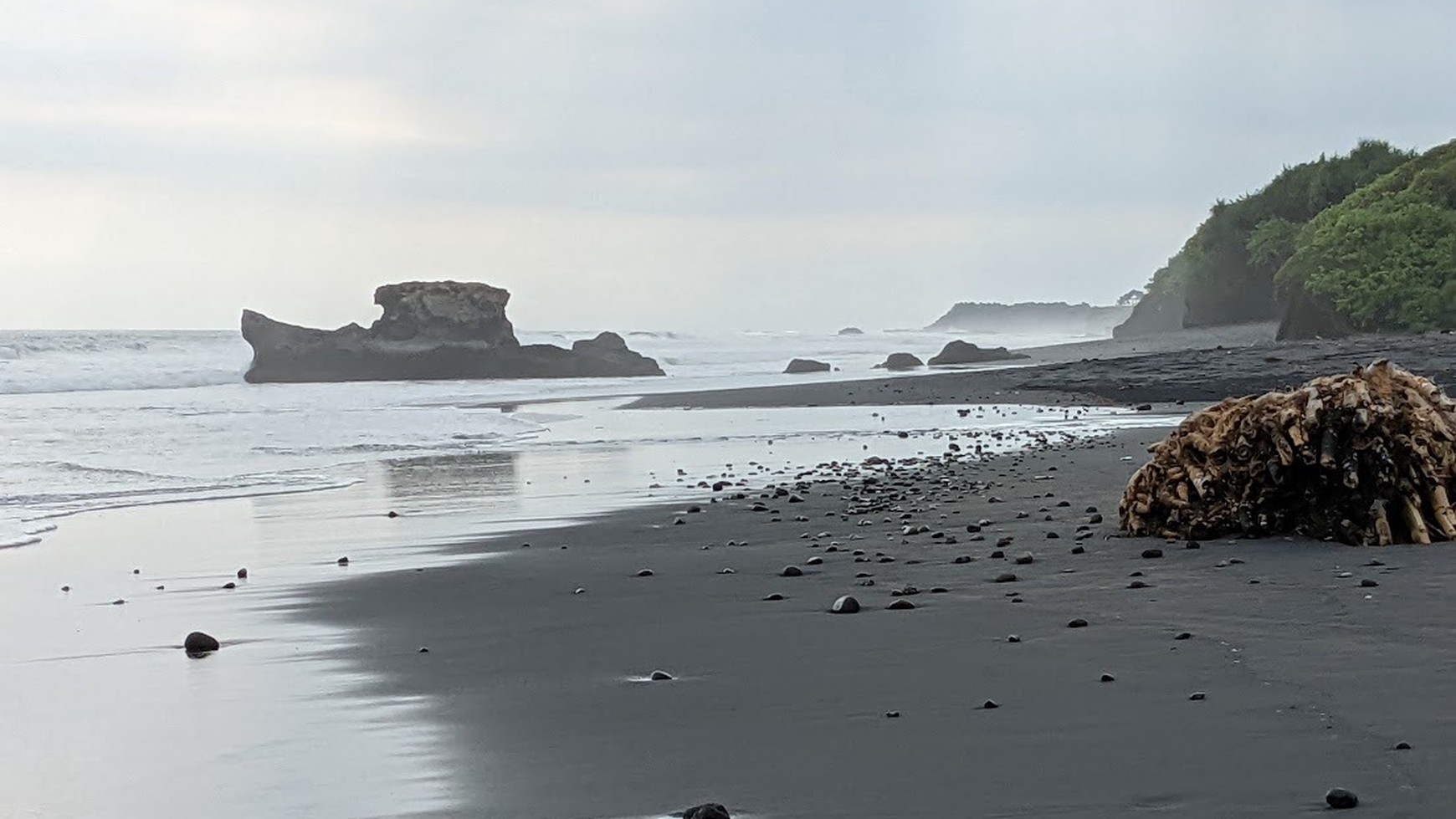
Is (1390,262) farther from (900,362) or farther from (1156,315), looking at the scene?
(1156,315)

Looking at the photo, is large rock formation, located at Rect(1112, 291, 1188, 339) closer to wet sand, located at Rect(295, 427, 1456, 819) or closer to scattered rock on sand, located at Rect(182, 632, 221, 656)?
wet sand, located at Rect(295, 427, 1456, 819)

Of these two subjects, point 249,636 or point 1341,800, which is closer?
point 1341,800

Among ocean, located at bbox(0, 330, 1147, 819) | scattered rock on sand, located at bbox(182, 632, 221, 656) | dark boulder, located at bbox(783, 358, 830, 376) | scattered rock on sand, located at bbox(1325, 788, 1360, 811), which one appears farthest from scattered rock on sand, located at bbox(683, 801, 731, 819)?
dark boulder, located at bbox(783, 358, 830, 376)

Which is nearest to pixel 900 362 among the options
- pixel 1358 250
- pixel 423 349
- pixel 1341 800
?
pixel 423 349

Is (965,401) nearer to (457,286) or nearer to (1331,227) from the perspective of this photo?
(1331,227)

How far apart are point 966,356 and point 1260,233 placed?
42.8 feet

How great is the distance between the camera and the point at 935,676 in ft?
19.5

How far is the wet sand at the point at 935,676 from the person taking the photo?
436 cm

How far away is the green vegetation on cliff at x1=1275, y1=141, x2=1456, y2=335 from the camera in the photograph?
40.5 metres

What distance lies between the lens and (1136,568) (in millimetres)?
8367

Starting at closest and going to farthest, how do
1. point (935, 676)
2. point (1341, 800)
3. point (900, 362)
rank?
point (1341, 800) → point (935, 676) → point (900, 362)

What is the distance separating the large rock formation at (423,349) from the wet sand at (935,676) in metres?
52.7

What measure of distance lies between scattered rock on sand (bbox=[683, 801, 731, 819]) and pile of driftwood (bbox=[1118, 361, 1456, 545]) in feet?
18.1

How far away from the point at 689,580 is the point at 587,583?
62 centimetres
